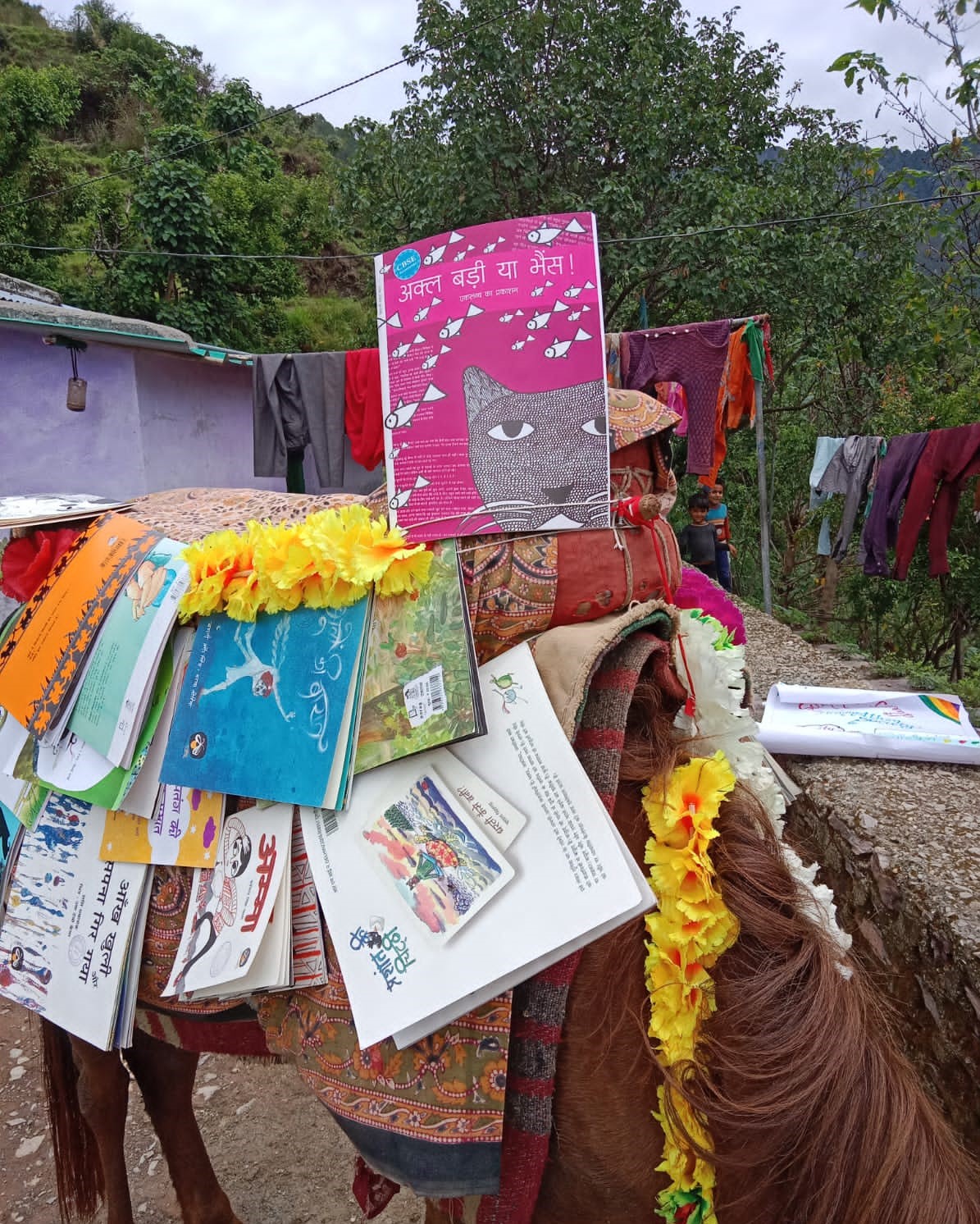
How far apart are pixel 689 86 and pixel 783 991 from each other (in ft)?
31.1

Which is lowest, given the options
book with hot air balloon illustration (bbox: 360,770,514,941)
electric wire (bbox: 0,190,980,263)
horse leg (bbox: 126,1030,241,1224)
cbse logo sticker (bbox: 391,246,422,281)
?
horse leg (bbox: 126,1030,241,1224)

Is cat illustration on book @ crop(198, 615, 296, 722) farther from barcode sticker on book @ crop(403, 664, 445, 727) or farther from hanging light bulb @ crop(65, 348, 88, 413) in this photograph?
hanging light bulb @ crop(65, 348, 88, 413)

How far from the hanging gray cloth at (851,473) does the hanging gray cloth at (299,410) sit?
3836 mm

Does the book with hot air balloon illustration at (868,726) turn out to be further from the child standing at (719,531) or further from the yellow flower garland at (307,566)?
the child standing at (719,531)

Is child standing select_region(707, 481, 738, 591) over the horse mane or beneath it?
over

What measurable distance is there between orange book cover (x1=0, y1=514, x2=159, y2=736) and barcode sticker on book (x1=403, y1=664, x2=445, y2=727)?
654 mm

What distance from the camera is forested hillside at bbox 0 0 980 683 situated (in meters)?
7.15

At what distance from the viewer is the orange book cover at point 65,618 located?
1344 millimetres

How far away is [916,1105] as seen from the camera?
0.89 metres

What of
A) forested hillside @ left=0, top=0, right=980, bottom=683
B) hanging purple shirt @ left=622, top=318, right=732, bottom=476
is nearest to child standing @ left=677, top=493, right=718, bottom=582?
hanging purple shirt @ left=622, top=318, right=732, bottom=476

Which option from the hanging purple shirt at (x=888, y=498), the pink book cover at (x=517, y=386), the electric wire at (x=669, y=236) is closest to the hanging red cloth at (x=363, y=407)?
the electric wire at (x=669, y=236)

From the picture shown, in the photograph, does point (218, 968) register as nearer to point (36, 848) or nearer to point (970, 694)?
point (36, 848)

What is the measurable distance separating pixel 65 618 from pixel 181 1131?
1.28 m

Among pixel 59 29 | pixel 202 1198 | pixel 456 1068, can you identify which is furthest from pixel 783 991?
pixel 59 29
